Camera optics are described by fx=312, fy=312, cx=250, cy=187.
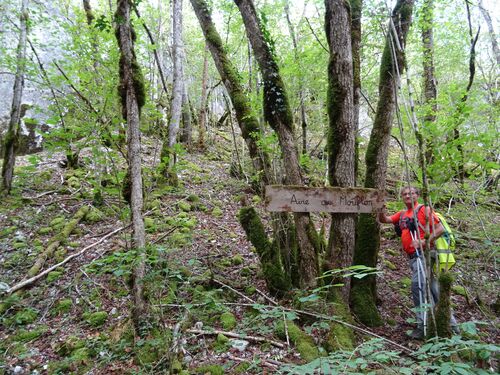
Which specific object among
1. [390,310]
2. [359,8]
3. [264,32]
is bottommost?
[390,310]

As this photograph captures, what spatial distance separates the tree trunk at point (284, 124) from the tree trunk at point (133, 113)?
168 centimetres

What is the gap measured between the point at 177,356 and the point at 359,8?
5.32 m

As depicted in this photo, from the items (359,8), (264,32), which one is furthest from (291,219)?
(359,8)

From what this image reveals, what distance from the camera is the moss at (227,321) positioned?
3.88 m

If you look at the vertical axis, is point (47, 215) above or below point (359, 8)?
below

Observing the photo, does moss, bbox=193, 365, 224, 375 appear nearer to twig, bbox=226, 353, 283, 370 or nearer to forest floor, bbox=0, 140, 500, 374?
forest floor, bbox=0, 140, 500, 374

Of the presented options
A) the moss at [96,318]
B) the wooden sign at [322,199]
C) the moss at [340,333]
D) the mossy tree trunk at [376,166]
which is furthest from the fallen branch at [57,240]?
the mossy tree trunk at [376,166]

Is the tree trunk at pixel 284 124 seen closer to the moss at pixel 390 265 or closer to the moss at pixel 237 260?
the moss at pixel 237 260

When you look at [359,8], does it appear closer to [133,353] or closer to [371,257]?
[371,257]

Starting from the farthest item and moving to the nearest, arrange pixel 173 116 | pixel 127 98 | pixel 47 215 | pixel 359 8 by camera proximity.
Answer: pixel 173 116, pixel 47 215, pixel 359 8, pixel 127 98

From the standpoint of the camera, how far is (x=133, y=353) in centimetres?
346

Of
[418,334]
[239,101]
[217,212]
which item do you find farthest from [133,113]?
[418,334]

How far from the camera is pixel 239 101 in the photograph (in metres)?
5.09

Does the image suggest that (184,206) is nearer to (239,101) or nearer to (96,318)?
(239,101)
